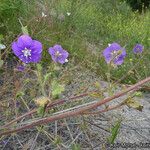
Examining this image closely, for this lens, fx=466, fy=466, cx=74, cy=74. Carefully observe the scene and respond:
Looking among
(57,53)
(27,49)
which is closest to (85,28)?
(57,53)

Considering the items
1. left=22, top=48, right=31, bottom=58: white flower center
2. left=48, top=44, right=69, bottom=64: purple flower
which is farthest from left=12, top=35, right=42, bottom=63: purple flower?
left=48, top=44, right=69, bottom=64: purple flower

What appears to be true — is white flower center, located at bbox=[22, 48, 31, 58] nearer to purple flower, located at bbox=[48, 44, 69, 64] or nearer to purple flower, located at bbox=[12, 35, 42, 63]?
purple flower, located at bbox=[12, 35, 42, 63]

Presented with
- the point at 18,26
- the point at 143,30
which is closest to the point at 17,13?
the point at 18,26

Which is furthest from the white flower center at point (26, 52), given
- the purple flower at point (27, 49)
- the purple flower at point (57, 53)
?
the purple flower at point (57, 53)

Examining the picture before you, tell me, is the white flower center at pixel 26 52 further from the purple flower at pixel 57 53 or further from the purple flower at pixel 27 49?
the purple flower at pixel 57 53

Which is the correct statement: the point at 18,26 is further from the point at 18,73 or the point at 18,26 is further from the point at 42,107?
the point at 42,107

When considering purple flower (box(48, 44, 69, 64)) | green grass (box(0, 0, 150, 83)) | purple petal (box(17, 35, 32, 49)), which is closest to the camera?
purple petal (box(17, 35, 32, 49))
